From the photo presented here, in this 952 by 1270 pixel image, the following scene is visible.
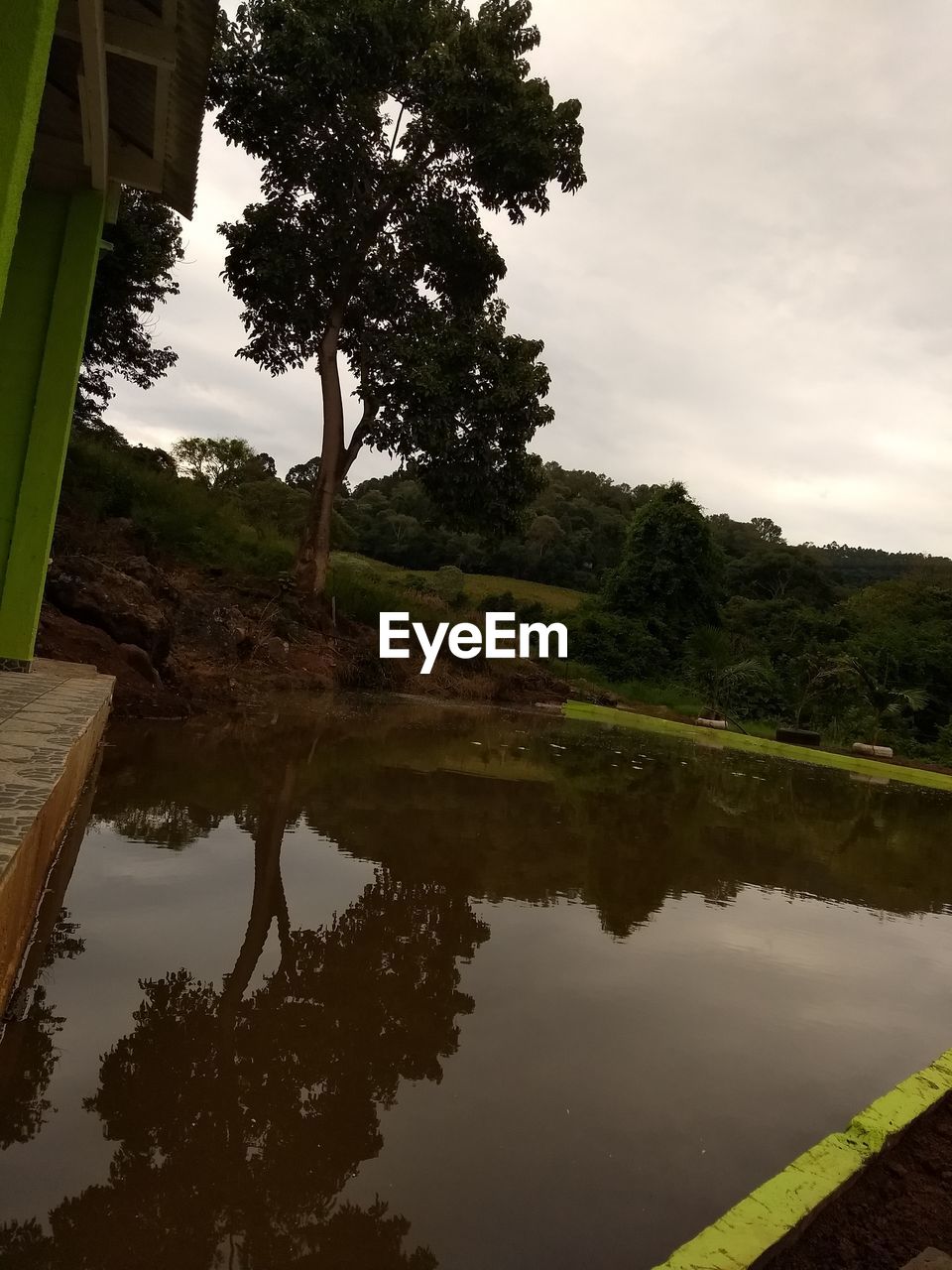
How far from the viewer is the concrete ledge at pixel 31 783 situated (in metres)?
2.21

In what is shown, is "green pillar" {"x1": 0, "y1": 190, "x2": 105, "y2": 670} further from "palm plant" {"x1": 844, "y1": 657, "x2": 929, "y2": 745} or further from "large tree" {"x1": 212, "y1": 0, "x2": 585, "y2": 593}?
"palm plant" {"x1": 844, "y1": 657, "x2": 929, "y2": 745}

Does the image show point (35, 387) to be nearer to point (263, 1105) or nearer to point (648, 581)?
point (263, 1105)

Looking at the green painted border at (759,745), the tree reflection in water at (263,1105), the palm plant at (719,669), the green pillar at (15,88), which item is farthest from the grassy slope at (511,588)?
the green pillar at (15,88)

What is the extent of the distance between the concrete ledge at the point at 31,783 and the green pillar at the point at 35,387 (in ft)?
2.24

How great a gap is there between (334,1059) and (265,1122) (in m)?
0.36

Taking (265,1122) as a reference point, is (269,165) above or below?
above

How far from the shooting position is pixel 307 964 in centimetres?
308

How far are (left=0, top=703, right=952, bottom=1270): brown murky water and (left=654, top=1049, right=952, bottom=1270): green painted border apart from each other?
177 millimetres

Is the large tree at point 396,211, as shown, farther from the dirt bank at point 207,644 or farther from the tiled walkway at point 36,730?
the tiled walkway at point 36,730

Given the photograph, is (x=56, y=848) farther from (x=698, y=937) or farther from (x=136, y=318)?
(x=136, y=318)

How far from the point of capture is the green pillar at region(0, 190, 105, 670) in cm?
581

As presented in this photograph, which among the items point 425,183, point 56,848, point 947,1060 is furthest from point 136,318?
point 947,1060

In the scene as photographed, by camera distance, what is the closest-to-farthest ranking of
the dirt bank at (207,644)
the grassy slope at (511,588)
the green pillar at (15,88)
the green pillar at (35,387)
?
1. the green pillar at (15,88)
2. the green pillar at (35,387)
3. the dirt bank at (207,644)
4. the grassy slope at (511,588)

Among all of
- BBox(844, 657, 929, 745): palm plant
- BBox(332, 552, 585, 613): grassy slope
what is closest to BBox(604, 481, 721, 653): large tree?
BBox(332, 552, 585, 613): grassy slope
